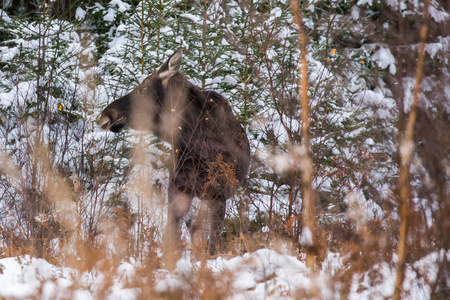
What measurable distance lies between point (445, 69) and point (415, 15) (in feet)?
1.45

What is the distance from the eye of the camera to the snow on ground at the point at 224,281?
270 centimetres

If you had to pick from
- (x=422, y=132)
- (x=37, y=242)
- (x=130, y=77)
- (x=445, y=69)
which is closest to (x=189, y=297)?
(x=422, y=132)

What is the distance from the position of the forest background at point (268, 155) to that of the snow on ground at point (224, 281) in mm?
78

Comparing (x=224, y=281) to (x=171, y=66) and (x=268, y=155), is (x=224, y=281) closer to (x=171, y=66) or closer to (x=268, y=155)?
(x=171, y=66)

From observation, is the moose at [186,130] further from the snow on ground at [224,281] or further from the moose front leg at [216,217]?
the snow on ground at [224,281]

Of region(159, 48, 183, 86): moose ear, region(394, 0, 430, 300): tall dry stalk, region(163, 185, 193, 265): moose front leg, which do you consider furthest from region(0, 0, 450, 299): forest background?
region(159, 48, 183, 86): moose ear

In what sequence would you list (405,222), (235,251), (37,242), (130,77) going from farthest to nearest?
(130,77)
(37,242)
(235,251)
(405,222)

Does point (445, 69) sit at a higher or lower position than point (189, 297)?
higher

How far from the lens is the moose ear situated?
5.08m

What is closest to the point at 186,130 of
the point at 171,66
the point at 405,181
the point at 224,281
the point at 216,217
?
the point at 171,66

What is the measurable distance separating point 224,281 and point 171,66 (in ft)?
9.89

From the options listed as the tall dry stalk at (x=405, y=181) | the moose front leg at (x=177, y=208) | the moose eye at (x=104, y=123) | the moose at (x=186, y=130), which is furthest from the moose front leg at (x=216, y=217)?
the tall dry stalk at (x=405, y=181)

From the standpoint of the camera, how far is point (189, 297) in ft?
8.43

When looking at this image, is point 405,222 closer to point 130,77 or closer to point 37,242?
point 37,242
